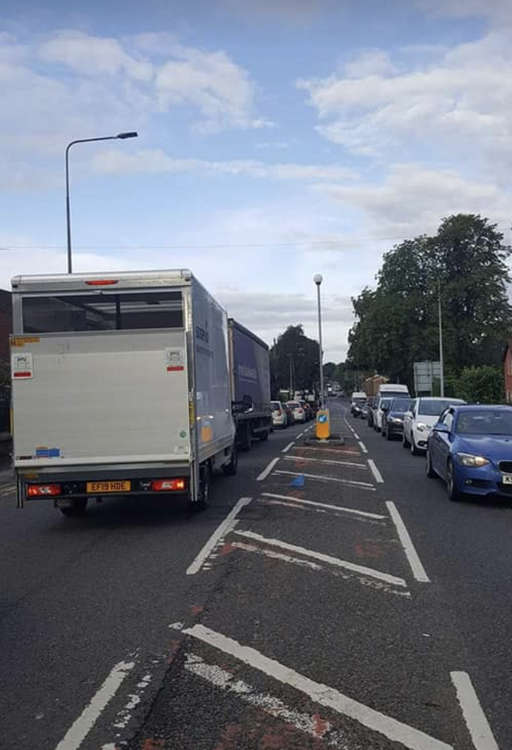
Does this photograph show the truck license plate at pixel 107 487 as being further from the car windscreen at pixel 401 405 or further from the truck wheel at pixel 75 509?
the car windscreen at pixel 401 405

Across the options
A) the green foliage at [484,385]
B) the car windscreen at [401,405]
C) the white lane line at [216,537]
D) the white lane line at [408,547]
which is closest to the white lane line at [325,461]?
the white lane line at [216,537]

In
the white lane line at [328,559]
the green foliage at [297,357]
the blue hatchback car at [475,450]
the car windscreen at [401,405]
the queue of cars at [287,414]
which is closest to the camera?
the white lane line at [328,559]

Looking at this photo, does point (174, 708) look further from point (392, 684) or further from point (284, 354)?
point (284, 354)

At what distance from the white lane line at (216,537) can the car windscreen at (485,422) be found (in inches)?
151

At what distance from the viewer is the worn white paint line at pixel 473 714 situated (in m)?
3.93

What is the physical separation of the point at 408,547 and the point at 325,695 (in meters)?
4.32

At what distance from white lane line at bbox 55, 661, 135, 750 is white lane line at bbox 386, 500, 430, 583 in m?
3.20

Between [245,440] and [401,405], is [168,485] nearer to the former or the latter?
[245,440]

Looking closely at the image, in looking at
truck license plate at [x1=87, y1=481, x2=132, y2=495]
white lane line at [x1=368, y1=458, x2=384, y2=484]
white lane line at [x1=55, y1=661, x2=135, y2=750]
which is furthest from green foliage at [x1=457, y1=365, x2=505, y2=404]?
white lane line at [x1=55, y1=661, x2=135, y2=750]

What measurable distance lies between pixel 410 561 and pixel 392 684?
3360 millimetres

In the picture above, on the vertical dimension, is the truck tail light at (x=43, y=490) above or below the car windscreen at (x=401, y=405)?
below

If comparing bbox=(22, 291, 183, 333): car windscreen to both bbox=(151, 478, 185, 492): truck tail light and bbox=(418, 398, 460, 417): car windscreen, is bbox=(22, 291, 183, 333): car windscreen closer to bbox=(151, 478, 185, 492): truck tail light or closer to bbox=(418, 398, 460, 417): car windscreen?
bbox=(151, 478, 185, 492): truck tail light

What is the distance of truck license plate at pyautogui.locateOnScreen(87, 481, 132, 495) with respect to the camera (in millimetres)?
10031

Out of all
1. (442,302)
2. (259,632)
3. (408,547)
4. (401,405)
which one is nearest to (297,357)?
(442,302)
